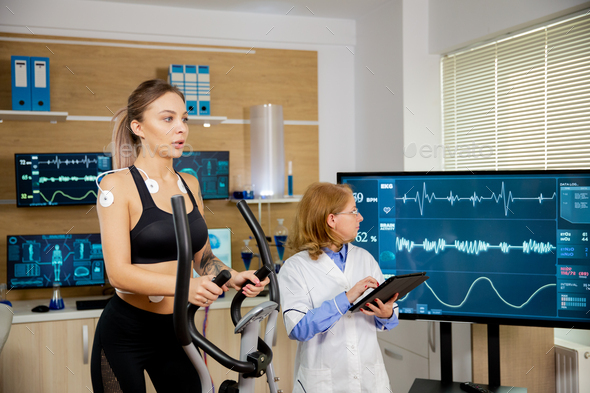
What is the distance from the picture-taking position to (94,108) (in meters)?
3.07

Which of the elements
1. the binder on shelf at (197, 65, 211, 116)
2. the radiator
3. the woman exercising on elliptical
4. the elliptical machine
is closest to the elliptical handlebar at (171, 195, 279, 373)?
the elliptical machine

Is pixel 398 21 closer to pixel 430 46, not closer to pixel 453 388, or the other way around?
pixel 430 46

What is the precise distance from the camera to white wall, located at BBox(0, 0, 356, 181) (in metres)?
2.97

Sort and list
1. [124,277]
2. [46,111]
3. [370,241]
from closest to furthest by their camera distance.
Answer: [124,277], [370,241], [46,111]

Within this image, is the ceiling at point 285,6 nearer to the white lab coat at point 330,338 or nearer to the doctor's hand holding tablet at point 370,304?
the white lab coat at point 330,338

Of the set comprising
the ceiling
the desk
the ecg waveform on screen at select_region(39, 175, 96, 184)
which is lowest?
the desk

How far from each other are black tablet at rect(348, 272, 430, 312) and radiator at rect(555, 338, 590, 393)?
1092 millimetres

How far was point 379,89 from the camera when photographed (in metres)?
3.30

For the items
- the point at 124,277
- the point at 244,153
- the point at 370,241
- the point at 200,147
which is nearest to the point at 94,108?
the point at 200,147

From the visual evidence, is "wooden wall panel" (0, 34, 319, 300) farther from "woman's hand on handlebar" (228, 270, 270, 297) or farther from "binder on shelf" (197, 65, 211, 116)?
"woman's hand on handlebar" (228, 270, 270, 297)

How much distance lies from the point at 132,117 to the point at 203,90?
1848mm

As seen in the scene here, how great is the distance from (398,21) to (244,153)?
1307mm

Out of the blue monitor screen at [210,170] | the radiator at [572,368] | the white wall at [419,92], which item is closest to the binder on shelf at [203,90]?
the blue monitor screen at [210,170]

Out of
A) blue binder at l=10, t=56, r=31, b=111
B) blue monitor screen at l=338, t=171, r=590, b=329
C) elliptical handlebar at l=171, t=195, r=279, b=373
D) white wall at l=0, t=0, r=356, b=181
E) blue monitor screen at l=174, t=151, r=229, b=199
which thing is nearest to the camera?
elliptical handlebar at l=171, t=195, r=279, b=373
